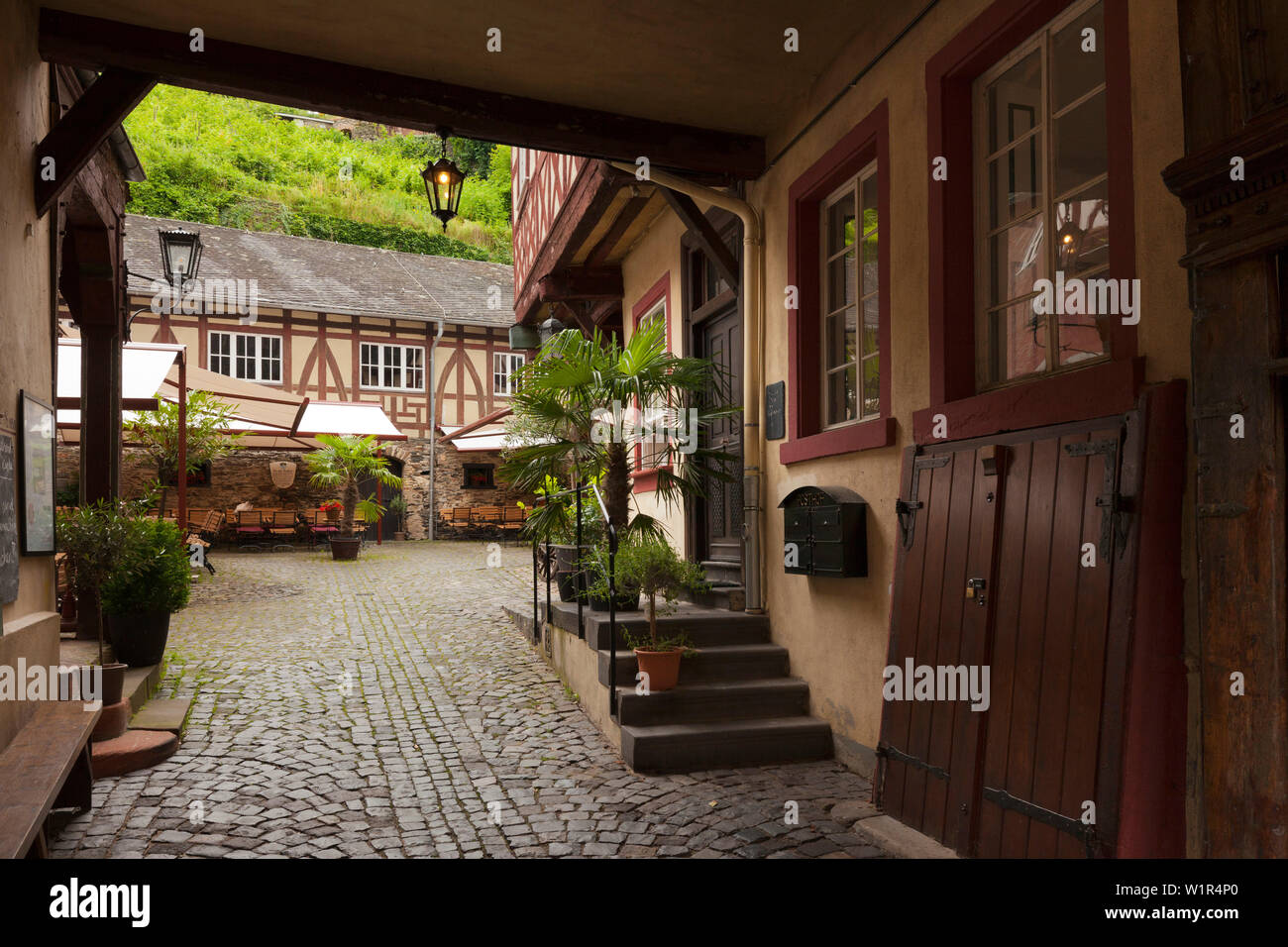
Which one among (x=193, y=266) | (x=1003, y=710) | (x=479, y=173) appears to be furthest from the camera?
(x=479, y=173)

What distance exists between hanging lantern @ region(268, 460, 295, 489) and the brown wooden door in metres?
19.3

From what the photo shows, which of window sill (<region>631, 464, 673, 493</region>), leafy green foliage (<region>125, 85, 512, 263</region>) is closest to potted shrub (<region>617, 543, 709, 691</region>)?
window sill (<region>631, 464, 673, 493</region>)

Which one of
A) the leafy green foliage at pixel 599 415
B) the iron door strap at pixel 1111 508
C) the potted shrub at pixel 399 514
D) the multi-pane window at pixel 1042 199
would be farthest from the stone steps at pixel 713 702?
the potted shrub at pixel 399 514

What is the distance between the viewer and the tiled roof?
23411 millimetres

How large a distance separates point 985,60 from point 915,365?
1441 mm

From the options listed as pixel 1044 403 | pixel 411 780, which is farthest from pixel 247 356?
pixel 1044 403

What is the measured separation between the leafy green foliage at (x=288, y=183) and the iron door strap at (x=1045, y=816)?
108ft

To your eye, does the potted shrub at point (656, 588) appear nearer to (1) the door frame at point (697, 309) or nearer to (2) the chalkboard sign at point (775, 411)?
(2) the chalkboard sign at point (775, 411)

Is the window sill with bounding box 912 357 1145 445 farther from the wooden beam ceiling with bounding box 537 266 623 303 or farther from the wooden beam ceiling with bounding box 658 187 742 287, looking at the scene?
the wooden beam ceiling with bounding box 537 266 623 303

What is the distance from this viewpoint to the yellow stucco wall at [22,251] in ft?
13.6

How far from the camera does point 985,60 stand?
4.10 metres
